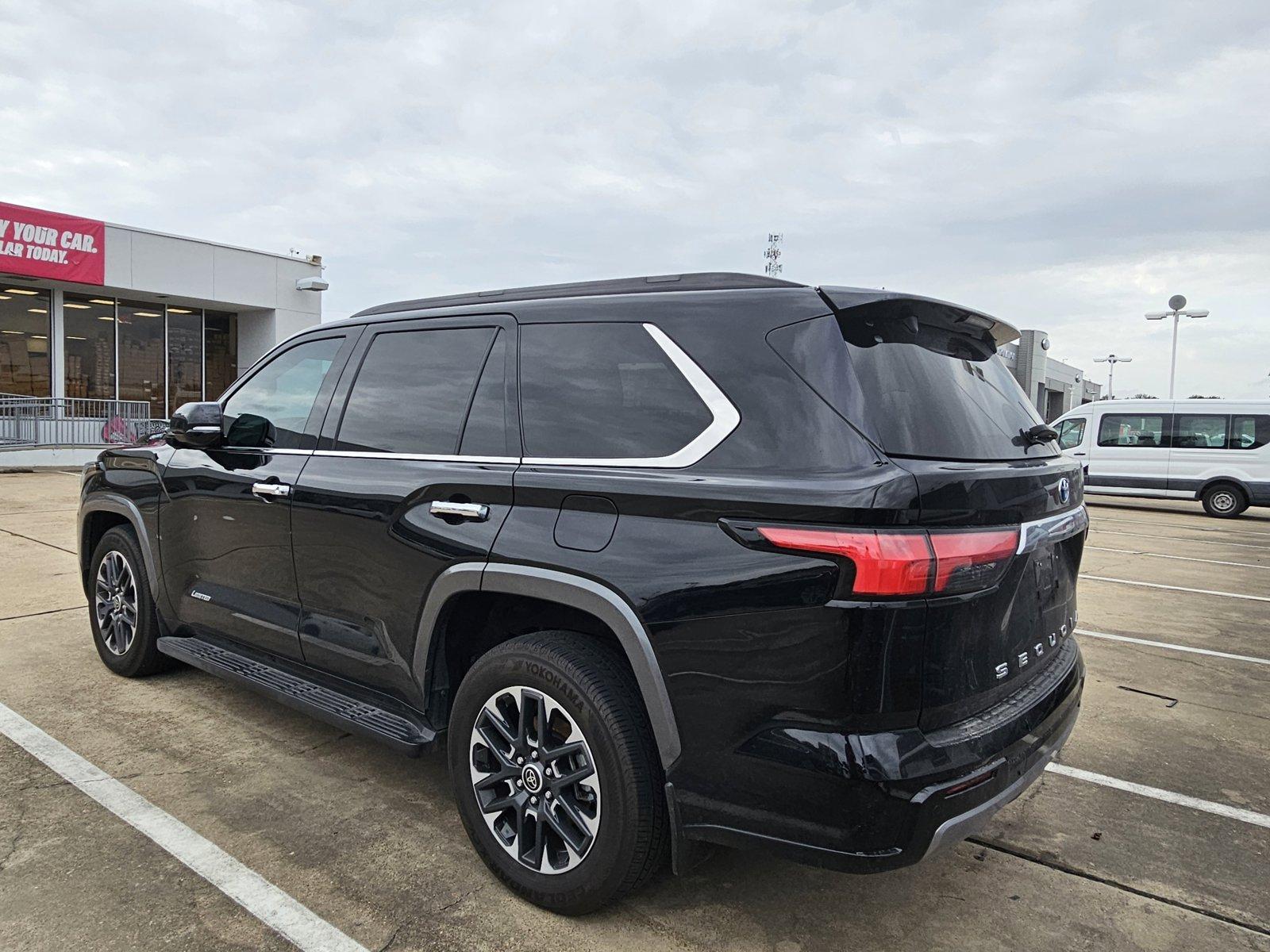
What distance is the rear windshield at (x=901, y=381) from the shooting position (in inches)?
88.9

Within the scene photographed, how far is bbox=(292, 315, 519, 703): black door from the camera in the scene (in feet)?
9.41

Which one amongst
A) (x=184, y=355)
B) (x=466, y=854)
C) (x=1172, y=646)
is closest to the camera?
(x=466, y=854)

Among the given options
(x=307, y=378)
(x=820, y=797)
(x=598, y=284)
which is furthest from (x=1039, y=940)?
(x=307, y=378)

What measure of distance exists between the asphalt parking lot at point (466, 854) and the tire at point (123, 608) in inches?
4.7

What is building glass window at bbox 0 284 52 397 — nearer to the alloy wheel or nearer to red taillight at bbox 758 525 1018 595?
the alloy wheel

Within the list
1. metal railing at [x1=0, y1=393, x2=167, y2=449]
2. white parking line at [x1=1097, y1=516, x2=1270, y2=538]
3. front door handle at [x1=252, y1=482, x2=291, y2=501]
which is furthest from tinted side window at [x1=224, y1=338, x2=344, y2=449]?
metal railing at [x1=0, y1=393, x2=167, y2=449]

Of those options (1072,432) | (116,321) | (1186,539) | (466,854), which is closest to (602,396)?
(466,854)

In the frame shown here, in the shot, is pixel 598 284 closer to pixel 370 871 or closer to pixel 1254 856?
pixel 370 871

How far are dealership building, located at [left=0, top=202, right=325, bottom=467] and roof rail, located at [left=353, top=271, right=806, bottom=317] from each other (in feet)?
63.6

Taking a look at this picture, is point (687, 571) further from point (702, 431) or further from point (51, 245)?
point (51, 245)

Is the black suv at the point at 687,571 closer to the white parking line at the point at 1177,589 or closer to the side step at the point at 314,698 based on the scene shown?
the side step at the point at 314,698

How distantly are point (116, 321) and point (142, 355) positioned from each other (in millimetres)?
984

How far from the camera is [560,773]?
100 inches

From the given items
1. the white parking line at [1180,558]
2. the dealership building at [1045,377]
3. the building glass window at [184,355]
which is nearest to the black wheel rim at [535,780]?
the white parking line at [1180,558]
